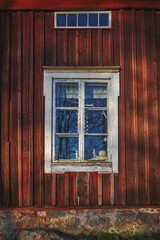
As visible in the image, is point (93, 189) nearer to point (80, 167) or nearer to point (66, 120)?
point (80, 167)

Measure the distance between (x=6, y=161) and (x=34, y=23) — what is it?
2.58 meters

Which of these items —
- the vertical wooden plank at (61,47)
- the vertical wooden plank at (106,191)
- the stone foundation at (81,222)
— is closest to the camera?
the stone foundation at (81,222)

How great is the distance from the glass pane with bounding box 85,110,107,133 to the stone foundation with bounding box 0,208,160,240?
4.64 feet

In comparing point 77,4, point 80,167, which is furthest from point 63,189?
point 77,4

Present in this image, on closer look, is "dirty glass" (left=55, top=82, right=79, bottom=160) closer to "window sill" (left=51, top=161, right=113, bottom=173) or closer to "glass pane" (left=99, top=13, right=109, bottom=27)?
"window sill" (left=51, top=161, right=113, bottom=173)

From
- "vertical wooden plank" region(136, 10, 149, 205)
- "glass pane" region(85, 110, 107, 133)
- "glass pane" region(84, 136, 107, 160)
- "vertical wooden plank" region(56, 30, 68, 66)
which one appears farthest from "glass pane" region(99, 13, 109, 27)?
"glass pane" region(84, 136, 107, 160)

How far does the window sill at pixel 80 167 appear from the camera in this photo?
12.6 ft

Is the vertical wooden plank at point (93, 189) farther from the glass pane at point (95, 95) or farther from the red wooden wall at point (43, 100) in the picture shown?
the glass pane at point (95, 95)

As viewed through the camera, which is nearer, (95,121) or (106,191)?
(106,191)

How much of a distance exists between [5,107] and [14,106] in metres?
0.16

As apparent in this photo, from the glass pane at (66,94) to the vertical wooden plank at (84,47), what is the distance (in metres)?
0.45

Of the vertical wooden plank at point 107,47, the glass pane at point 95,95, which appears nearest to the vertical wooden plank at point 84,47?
the vertical wooden plank at point 107,47

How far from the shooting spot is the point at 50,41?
13.0 feet

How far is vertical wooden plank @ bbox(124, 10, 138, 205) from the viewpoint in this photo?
3.87 metres
